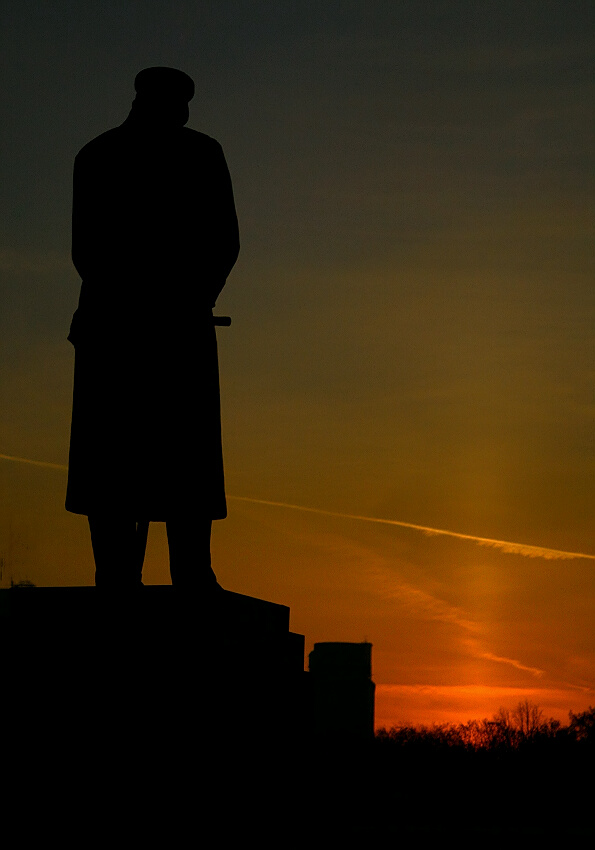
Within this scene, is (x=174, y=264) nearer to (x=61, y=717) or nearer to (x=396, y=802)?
(x=61, y=717)

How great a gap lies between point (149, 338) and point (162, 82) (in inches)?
75.2

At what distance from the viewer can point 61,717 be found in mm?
8016

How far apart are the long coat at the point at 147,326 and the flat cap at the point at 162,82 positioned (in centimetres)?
28

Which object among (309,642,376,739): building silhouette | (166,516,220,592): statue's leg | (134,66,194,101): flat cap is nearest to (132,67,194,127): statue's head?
(134,66,194,101): flat cap

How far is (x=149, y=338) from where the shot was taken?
29.4 feet

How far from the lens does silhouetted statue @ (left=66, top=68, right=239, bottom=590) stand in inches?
350

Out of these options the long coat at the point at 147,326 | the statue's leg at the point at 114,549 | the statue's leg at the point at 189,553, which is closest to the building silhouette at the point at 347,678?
the statue's leg at the point at 189,553

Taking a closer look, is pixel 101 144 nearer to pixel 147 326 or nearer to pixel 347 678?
pixel 147 326

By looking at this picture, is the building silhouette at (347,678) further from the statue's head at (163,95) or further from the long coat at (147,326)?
the statue's head at (163,95)

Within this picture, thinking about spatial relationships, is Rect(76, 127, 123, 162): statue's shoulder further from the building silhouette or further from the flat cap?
the building silhouette

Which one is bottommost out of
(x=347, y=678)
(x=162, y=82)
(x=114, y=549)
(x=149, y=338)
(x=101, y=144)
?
(x=114, y=549)

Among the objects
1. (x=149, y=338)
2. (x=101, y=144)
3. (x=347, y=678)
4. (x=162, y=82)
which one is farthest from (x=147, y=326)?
(x=347, y=678)

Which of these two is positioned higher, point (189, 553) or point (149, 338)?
point (149, 338)

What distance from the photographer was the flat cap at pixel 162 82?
906 centimetres
